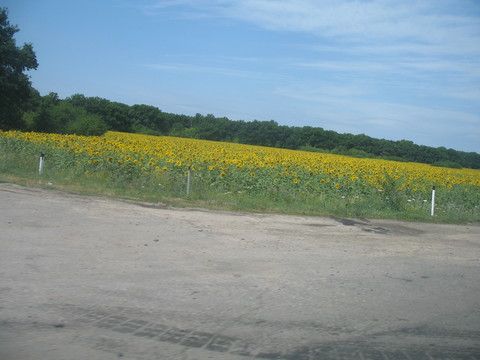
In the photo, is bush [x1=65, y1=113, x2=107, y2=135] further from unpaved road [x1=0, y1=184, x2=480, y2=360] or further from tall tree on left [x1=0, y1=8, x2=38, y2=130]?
unpaved road [x1=0, y1=184, x2=480, y2=360]

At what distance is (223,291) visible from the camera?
700cm

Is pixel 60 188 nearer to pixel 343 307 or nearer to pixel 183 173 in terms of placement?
pixel 183 173

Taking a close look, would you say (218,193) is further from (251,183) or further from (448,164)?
(448,164)

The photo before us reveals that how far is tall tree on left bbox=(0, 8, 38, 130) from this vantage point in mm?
45781

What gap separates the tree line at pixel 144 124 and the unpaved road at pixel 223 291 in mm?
38704

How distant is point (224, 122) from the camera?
92688mm

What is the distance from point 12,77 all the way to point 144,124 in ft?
151

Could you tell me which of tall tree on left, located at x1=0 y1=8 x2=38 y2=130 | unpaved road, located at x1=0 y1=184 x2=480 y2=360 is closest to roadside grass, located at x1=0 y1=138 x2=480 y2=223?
unpaved road, located at x1=0 y1=184 x2=480 y2=360

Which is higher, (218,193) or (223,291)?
(218,193)

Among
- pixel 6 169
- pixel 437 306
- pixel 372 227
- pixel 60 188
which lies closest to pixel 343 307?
pixel 437 306

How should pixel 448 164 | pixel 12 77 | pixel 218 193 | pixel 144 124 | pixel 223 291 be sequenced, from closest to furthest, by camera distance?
pixel 223 291
pixel 218 193
pixel 12 77
pixel 448 164
pixel 144 124

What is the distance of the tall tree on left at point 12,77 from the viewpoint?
45781 millimetres

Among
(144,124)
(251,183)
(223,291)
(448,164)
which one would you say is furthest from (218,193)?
(144,124)

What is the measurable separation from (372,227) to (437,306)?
7373mm
